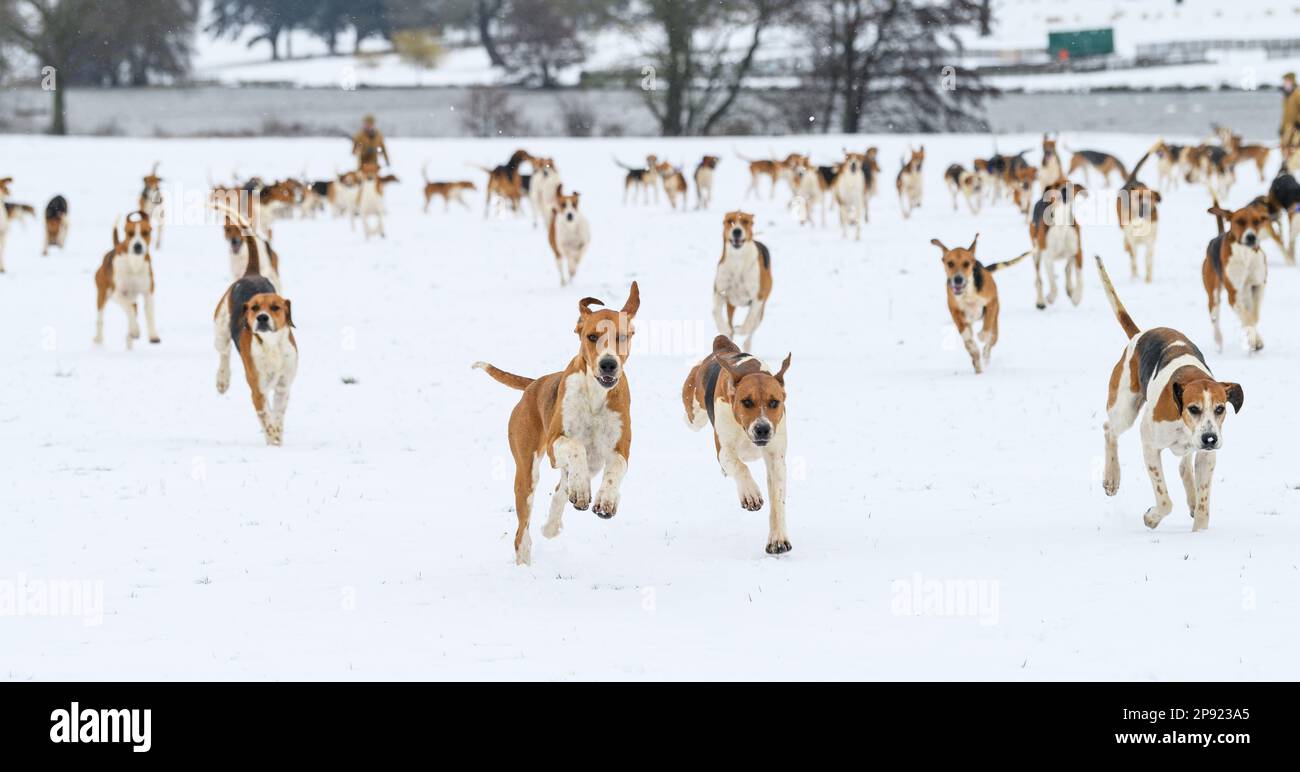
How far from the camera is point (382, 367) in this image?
Result: 13750 mm

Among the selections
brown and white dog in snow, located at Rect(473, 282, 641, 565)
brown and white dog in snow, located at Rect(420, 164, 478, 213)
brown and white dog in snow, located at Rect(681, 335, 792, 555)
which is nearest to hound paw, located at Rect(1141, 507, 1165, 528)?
brown and white dog in snow, located at Rect(681, 335, 792, 555)

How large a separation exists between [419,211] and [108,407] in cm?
1723

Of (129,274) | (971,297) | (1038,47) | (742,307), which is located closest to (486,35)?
(1038,47)

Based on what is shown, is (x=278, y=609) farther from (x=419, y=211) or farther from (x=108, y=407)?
(x=419, y=211)

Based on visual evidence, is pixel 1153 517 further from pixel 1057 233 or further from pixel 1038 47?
pixel 1038 47

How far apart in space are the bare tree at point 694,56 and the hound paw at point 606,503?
37.6 metres

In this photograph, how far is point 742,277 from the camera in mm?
13719

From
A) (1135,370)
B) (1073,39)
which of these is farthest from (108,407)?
(1073,39)

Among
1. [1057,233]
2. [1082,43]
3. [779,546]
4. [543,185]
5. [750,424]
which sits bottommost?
[779,546]

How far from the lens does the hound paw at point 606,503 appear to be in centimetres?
653

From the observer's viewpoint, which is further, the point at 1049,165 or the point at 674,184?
the point at 674,184

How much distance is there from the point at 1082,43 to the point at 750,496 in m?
69.6

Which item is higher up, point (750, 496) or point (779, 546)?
point (750, 496)

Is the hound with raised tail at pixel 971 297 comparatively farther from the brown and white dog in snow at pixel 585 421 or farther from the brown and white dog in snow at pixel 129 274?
the brown and white dog in snow at pixel 129 274
